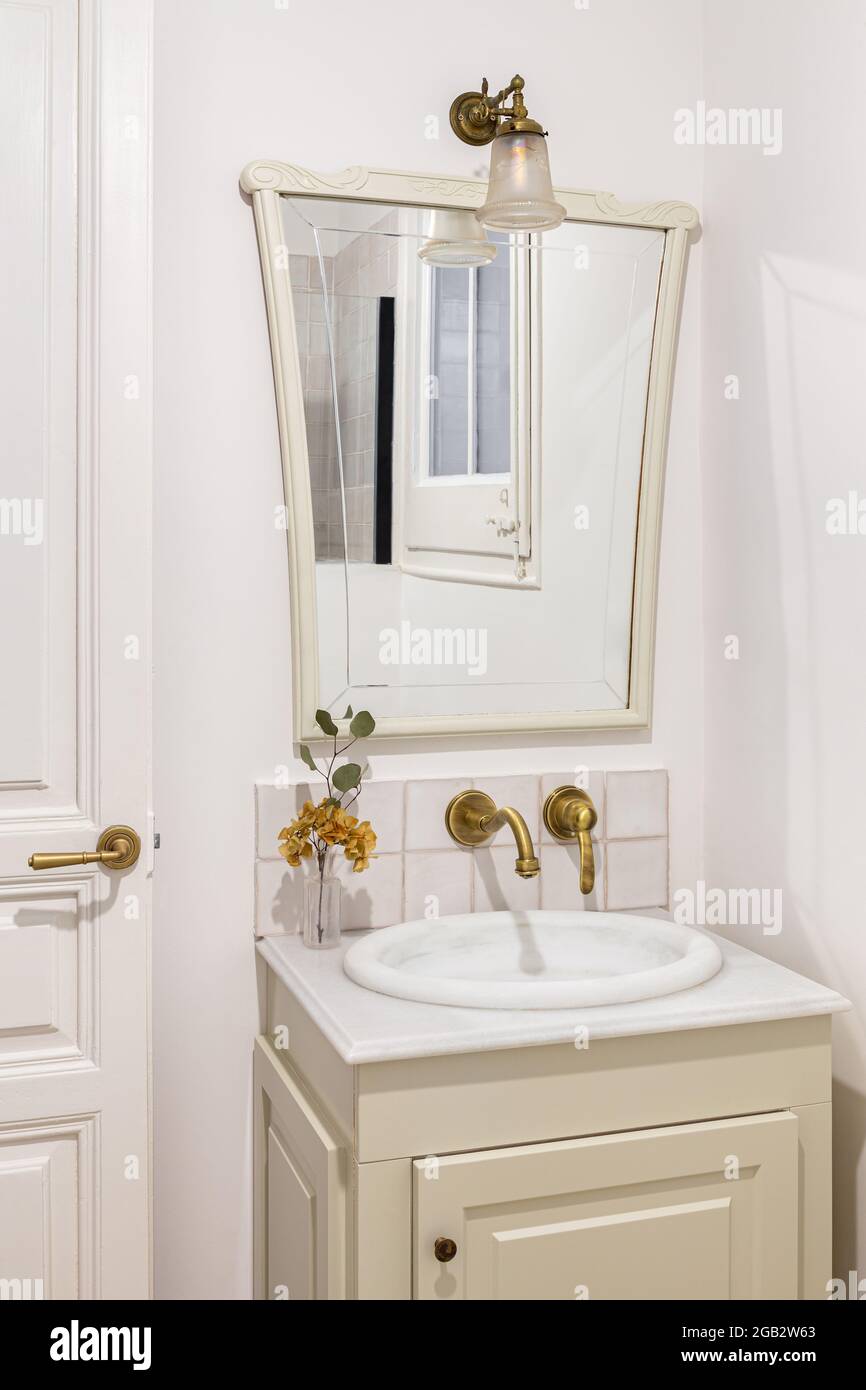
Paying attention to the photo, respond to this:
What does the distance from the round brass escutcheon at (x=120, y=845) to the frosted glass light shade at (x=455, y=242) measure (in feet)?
2.92

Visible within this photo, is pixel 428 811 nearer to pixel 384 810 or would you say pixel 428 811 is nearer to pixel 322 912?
pixel 384 810

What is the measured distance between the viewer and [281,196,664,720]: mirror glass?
1.69 meters

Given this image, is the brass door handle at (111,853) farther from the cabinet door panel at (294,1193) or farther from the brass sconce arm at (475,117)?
the brass sconce arm at (475,117)

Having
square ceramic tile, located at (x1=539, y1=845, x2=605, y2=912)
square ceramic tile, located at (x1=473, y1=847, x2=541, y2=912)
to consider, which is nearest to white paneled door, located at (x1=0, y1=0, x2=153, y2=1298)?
square ceramic tile, located at (x1=473, y1=847, x2=541, y2=912)

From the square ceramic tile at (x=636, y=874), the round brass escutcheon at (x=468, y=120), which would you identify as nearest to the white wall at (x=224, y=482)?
the round brass escutcheon at (x=468, y=120)

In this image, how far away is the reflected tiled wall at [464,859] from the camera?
172cm

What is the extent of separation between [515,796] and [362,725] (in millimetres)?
287

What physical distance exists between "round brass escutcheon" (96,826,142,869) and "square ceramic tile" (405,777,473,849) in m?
0.42

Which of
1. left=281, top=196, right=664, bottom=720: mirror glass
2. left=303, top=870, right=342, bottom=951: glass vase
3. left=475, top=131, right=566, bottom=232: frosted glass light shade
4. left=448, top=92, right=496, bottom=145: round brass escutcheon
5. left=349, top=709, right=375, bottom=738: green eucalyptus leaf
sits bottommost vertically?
left=303, top=870, right=342, bottom=951: glass vase

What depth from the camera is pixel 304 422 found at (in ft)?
5.50

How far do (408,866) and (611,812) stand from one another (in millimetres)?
335

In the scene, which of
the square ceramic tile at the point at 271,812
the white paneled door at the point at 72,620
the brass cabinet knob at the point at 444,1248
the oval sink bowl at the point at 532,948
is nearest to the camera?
the brass cabinet knob at the point at 444,1248

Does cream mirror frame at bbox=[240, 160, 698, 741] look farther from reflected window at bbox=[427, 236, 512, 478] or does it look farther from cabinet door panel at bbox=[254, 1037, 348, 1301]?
cabinet door panel at bbox=[254, 1037, 348, 1301]

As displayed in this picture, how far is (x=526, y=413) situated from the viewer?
5.82 ft
